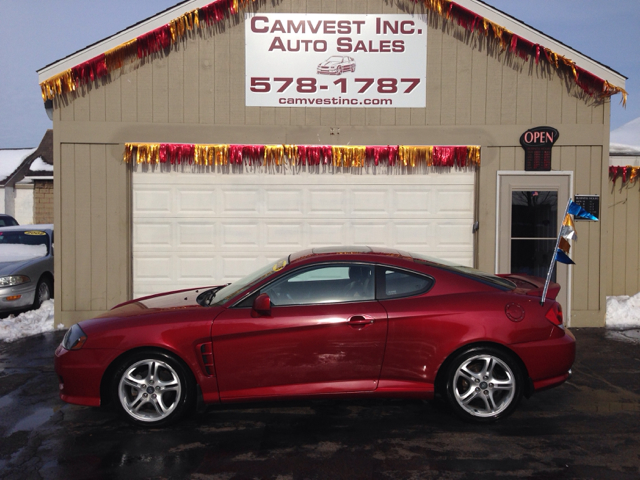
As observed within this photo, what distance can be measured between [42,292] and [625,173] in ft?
33.0

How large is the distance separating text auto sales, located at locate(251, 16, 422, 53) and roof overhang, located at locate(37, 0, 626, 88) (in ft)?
2.77

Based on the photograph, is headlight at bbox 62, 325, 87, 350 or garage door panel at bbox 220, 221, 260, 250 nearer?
headlight at bbox 62, 325, 87, 350

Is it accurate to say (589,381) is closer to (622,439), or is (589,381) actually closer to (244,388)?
(622,439)

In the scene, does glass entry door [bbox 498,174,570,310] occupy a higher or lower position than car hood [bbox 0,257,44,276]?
higher

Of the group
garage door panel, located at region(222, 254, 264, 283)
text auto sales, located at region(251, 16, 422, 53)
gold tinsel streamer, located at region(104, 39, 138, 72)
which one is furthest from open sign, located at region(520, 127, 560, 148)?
gold tinsel streamer, located at region(104, 39, 138, 72)

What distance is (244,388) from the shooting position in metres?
4.59

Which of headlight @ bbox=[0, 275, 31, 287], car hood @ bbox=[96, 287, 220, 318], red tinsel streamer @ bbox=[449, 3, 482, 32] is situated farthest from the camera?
headlight @ bbox=[0, 275, 31, 287]

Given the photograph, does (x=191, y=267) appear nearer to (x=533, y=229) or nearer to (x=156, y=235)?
(x=156, y=235)

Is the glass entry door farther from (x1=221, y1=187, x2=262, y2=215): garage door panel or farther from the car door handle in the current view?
the car door handle

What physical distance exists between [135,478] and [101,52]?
6540 mm

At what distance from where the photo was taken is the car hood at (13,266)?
29.6ft

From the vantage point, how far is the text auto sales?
855 centimetres

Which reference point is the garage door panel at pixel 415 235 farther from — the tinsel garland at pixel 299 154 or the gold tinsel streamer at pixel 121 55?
the gold tinsel streamer at pixel 121 55

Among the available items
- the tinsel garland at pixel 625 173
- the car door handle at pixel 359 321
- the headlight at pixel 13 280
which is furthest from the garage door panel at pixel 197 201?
the tinsel garland at pixel 625 173
